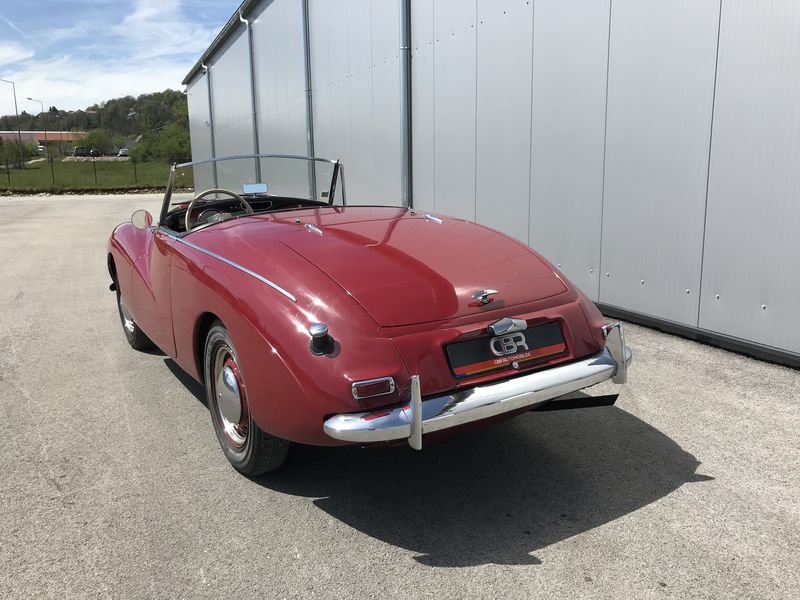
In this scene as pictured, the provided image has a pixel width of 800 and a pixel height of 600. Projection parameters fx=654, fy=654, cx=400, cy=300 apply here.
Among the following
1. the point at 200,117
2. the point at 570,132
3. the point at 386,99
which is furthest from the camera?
the point at 200,117

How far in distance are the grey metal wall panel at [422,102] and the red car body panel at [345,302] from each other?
4743 mm

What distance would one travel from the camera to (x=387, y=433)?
2.33 meters

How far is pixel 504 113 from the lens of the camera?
6836 mm

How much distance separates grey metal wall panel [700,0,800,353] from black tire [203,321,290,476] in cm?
352

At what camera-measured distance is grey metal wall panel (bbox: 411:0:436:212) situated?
316 inches

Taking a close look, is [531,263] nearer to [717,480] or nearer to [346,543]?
[717,480]

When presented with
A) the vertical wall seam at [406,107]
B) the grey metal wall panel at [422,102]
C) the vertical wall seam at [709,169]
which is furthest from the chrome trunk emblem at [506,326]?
the vertical wall seam at [406,107]

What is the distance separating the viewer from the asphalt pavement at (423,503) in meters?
2.31

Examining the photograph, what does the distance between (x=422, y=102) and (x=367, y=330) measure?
637 centimetres

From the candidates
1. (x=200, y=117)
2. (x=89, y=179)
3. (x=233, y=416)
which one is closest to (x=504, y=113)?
(x=233, y=416)

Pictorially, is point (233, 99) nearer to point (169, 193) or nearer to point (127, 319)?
point (127, 319)

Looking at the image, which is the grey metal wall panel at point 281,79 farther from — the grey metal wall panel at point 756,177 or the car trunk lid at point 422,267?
the car trunk lid at point 422,267

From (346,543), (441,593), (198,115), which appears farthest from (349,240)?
(198,115)

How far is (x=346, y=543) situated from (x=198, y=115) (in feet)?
90.0
